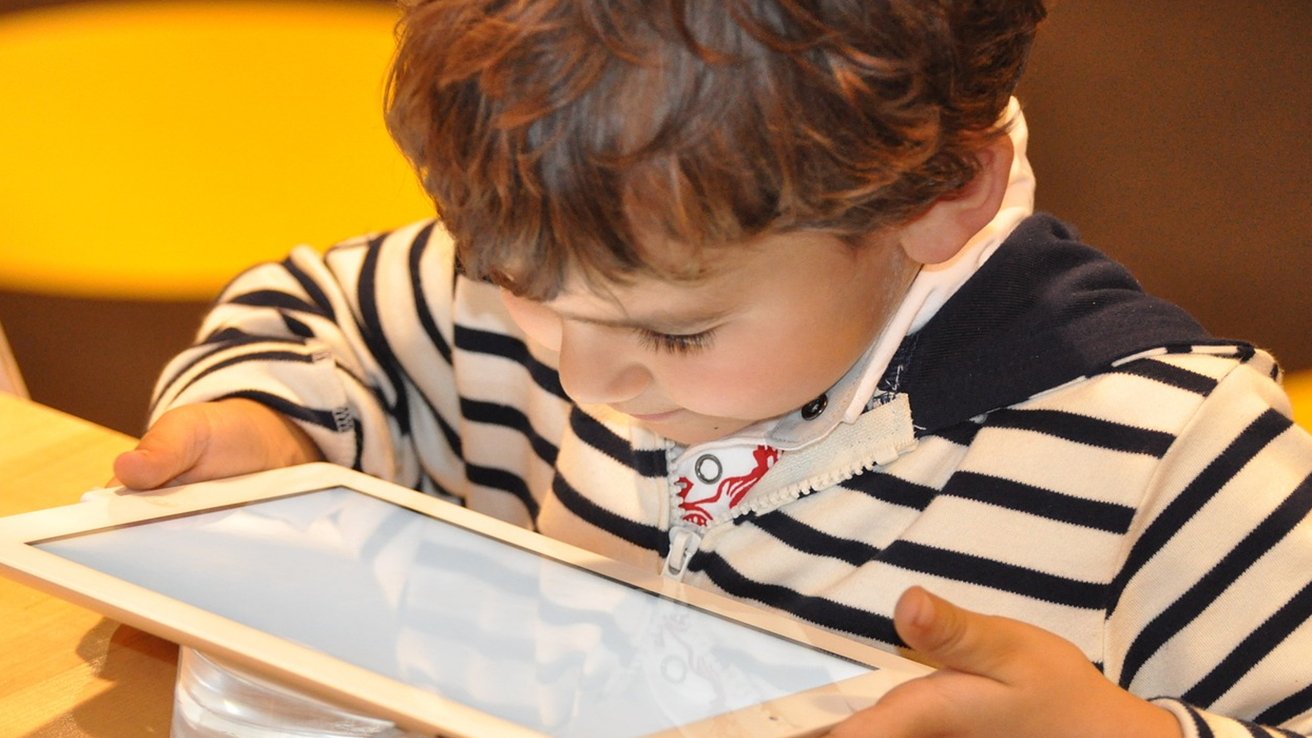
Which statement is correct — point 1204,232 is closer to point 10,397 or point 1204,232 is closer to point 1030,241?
point 1030,241

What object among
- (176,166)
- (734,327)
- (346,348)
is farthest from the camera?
(176,166)

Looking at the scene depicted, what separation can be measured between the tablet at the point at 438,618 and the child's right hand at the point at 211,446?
0.02m

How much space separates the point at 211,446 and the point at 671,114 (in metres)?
0.33

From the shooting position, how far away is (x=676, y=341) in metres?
0.55

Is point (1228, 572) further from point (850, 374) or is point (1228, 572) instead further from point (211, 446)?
point (211, 446)

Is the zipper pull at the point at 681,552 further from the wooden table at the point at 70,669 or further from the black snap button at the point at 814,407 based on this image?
the wooden table at the point at 70,669

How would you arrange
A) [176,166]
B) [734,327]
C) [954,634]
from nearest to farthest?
[954,634], [734,327], [176,166]

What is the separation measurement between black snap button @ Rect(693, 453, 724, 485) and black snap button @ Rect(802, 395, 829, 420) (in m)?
0.05

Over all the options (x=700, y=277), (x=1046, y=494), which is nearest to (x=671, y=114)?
(x=700, y=277)

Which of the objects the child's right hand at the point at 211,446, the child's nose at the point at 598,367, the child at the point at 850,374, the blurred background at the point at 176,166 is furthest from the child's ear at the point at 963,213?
the blurred background at the point at 176,166

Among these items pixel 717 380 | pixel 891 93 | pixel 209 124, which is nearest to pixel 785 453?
pixel 717 380

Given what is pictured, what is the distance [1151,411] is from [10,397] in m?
0.65

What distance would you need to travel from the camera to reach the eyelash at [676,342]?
550 millimetres

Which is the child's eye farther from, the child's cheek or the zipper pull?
the zipper pull
